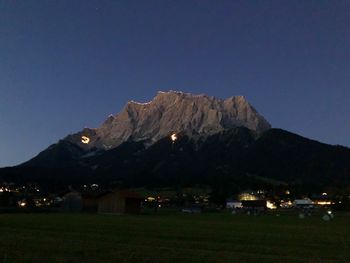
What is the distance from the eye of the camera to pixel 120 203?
91125mm

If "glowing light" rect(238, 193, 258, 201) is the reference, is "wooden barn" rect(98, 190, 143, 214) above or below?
below

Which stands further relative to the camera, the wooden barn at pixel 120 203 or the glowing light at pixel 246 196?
the glowing light at pixel 246 196

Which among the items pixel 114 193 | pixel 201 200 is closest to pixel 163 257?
pixel 114 193

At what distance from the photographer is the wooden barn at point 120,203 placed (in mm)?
90500

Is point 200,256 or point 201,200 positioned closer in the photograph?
point 200,256

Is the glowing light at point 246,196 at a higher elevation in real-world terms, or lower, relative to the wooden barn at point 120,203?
higher

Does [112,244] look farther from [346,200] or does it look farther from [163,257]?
[346,200]

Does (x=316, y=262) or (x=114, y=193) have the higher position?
(x=114, y=193)

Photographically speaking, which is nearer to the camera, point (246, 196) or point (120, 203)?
point (120, 203)

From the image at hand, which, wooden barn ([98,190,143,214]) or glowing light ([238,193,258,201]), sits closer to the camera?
wooden barn ([98,190,143,214])

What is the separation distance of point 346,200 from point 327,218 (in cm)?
6347

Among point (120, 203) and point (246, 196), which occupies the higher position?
point (246, 196)

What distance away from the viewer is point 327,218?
67938 millimetres

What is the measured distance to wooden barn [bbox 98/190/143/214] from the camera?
90.5 metres
